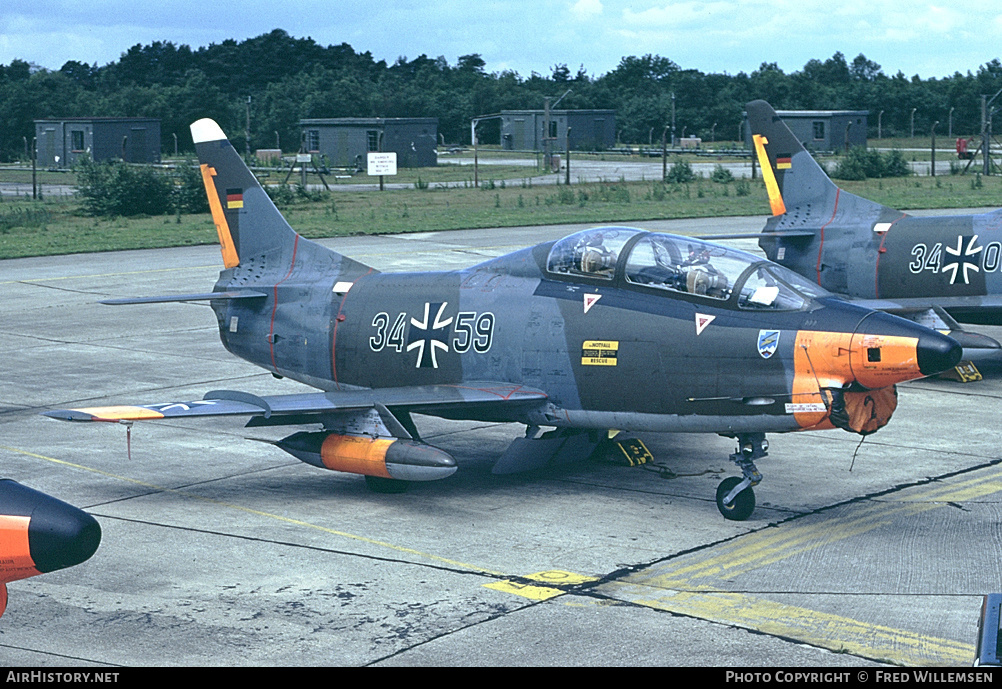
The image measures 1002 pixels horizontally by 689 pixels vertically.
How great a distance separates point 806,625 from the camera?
31.6ft

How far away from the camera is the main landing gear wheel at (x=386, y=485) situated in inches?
541

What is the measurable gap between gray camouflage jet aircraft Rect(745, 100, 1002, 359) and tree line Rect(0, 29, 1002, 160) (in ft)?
261

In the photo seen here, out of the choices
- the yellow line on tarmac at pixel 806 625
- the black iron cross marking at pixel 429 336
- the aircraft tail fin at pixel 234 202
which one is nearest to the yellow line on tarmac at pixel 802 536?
the yellow line on tarmac at pixel 806 625

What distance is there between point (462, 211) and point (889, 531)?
39150 millimetres

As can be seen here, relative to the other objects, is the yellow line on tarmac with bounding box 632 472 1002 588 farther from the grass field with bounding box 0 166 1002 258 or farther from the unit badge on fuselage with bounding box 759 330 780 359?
the grass field with bounding box 0 166 1002 258

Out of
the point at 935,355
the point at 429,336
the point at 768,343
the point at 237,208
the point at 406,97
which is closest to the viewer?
the point at 935,355

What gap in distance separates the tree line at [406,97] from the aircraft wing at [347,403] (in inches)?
3412

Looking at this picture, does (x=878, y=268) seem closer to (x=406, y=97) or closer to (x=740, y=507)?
(x=740, y=507)

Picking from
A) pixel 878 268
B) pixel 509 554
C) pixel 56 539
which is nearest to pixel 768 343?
pixel 509 554

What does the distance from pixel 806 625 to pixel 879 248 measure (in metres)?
13.4

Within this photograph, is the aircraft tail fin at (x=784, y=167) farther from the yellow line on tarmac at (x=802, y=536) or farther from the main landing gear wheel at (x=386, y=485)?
the main landing gear wheel at (x=386, y=485)

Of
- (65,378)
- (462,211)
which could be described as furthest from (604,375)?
(462,211)

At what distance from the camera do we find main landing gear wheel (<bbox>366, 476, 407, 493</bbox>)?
45.1ft
